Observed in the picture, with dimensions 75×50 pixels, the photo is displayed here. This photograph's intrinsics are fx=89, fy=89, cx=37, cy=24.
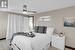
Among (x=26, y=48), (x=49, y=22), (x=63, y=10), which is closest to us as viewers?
(x=26, y=48)

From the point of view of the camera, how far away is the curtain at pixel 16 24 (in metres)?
6.88

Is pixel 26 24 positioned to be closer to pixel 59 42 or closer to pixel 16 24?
pixel 16 24

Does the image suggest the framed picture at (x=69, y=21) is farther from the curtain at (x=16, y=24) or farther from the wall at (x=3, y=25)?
the wall at (x=3, y=25)

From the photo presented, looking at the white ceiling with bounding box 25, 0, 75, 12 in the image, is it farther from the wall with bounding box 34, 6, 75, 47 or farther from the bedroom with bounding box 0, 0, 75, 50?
the wall with bounding box 34, 6, 75, 47

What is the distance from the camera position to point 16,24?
24.1 ft

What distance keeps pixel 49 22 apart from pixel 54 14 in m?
0.68

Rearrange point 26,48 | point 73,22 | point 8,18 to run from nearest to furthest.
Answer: point 26,48
point 73,22
point 8,18

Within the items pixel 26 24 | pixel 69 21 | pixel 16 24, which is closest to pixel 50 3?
pixel 69 21

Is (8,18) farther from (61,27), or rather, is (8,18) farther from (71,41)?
(71,41)

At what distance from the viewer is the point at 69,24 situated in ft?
15.5

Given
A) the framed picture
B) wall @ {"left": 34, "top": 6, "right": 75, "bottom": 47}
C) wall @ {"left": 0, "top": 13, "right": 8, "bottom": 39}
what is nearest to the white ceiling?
wall @ {"left": 34, "top": 6, "right": 75, "bottom": 47}

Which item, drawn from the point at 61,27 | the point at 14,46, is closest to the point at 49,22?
the point at 61,27

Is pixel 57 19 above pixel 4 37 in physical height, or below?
above

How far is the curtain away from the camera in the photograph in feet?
22.6
